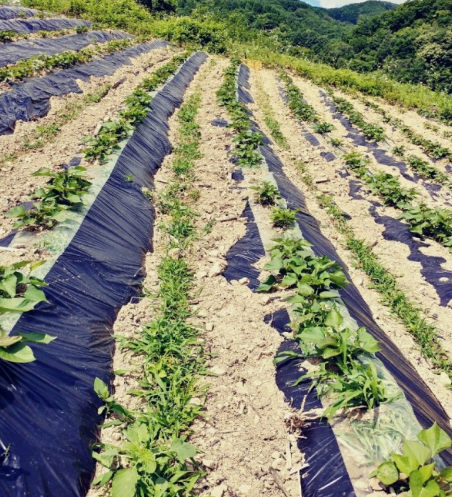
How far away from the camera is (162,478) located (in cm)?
233

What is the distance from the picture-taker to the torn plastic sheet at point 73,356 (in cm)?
220

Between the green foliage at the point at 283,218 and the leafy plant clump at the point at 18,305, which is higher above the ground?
the leafy plant clump at the point at 18,305

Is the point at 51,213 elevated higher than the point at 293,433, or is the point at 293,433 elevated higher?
the point at 51,213

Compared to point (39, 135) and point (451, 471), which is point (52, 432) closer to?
point (451, 471)

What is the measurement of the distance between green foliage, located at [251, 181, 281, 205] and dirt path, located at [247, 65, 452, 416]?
1030 millimetres

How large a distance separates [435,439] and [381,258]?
372 cm

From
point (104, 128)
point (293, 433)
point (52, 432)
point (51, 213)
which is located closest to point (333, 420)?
point (293, 433)

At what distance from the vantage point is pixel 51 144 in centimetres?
755

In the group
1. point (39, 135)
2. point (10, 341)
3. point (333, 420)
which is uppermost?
point (10, 341)

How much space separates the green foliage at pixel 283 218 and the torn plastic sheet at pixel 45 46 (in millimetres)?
11035

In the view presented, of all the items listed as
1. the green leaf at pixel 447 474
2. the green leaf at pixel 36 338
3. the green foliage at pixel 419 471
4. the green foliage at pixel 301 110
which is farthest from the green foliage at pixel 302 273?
the green foliage at pixel 301 110

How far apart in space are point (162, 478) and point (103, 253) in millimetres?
2514

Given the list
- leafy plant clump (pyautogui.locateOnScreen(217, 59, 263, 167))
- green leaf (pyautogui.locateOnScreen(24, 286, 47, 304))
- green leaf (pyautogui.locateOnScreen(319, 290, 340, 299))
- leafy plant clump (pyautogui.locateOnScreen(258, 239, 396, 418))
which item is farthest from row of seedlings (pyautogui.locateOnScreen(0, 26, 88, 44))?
green leaf (pyautogui.locateOnScreen(319, 290, 340, 299))

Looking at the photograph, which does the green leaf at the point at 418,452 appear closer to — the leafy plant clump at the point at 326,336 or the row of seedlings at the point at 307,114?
the leafy plant clump at the point at 326,336
